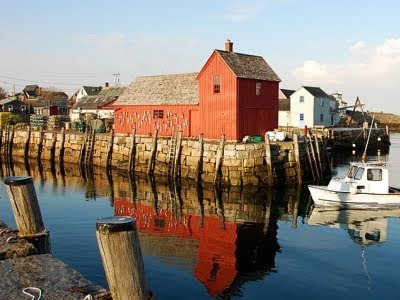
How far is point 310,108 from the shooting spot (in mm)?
64875

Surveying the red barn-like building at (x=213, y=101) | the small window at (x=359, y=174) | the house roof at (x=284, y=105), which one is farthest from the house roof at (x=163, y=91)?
the house roof at (x=284, y=105)

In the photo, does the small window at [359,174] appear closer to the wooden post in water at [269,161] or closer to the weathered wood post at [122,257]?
the wooden post in water at [269,161]

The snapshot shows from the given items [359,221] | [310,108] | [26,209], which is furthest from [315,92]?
[26,209]

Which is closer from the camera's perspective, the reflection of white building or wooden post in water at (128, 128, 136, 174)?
the reflection of white building

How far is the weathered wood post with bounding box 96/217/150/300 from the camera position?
4.63 meters

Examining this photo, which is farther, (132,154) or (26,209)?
(132,154)

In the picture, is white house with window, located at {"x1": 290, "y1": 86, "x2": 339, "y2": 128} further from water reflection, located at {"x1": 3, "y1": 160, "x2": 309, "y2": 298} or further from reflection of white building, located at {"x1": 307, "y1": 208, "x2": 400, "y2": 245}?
reflection of white building, located at {"x1": 307, "y1": 208, "x2": 400, "y2": 245}

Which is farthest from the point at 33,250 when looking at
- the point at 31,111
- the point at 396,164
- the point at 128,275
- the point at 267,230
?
the point at 31,111

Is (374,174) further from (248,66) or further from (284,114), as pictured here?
(284,114)

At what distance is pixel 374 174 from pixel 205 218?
9.31 metres

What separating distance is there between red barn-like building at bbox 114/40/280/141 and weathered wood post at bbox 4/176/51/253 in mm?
24921

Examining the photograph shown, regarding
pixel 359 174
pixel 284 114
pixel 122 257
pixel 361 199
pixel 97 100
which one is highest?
pixel 97 100

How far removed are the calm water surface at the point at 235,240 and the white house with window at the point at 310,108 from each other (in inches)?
1586

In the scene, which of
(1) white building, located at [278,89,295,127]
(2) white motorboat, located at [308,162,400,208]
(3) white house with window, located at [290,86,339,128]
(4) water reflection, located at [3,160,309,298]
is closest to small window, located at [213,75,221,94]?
(4) water reflection, located at [3,160,309,298]
